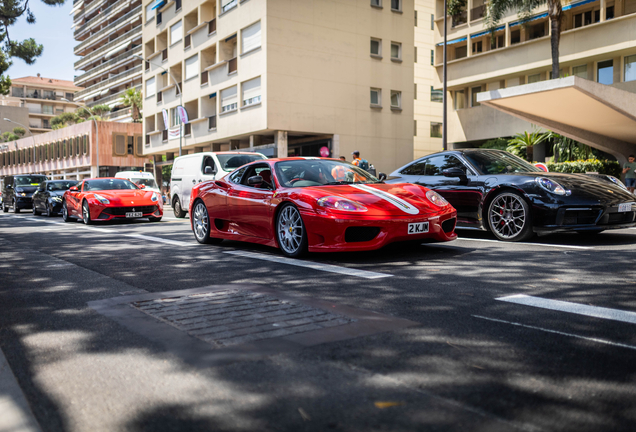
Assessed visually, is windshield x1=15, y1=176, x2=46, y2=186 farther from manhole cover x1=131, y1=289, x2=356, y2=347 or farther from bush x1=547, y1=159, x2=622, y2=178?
manhole cover x1=131, y1=289, x2=356, y2=347

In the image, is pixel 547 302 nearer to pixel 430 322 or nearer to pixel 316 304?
pixel 430 322

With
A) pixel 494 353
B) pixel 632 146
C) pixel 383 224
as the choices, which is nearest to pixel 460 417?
pixel 494 353

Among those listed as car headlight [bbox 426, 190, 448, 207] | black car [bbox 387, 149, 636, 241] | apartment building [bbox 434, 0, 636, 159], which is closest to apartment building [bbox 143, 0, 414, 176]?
apartment building [bbox 434, 0, 636, 159]

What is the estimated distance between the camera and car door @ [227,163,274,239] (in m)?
7.59

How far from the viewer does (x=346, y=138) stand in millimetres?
32844

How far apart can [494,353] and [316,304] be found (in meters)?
1.58

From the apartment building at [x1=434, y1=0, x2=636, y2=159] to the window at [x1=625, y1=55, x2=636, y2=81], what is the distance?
0.14ft

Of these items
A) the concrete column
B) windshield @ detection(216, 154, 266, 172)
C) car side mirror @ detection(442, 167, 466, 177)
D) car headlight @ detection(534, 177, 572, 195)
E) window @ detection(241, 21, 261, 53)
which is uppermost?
window @ detection(241, 21, 261, 53)

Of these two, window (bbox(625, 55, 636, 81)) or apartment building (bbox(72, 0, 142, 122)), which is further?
apartment building (bbox(72, 0, 142, 122))

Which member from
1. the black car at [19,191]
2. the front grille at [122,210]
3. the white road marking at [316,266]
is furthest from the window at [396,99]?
the white road marking at [316,266]

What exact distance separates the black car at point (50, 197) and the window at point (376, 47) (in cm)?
1888

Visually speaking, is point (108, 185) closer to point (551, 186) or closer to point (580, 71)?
point (551, 186)

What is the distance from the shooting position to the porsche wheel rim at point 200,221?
361 inches

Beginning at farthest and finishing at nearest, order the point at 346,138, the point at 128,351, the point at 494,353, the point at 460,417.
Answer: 1. the point at 346,138
2. the point at 128,351
3. the point at 494,353
4. the point at 460,417
